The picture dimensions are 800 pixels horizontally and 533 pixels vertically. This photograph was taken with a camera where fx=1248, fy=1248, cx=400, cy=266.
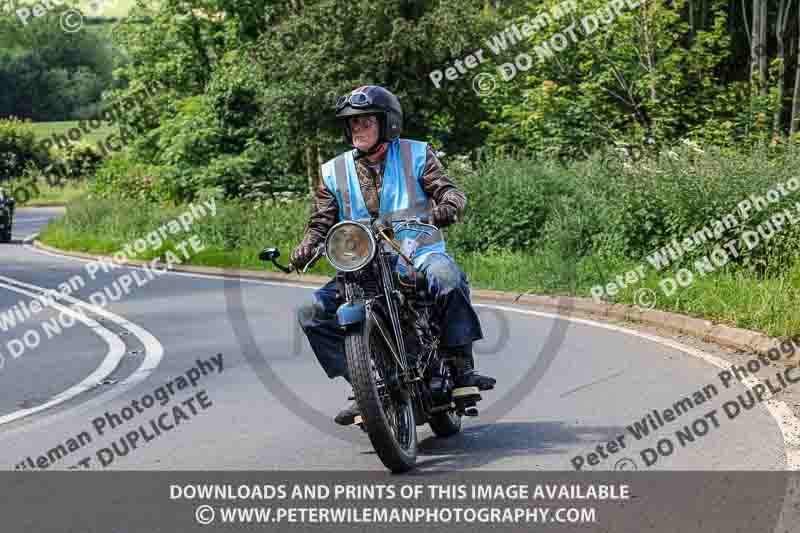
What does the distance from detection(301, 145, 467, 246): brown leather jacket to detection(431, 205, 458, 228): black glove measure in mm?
66

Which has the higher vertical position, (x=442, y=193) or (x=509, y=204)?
(x=442, y=193)

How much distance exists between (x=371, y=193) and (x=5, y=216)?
29.7 m

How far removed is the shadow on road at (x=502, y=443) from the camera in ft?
21.1

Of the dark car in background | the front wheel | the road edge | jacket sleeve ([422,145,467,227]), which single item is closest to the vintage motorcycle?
the front wheel

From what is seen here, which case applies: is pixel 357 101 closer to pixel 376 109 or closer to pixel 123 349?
pixel 376 109

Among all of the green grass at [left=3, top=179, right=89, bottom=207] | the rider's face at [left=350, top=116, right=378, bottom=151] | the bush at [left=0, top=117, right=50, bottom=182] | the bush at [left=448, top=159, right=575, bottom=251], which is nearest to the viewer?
the rider's face at [left=350, top=116, right=378, bottom=151]

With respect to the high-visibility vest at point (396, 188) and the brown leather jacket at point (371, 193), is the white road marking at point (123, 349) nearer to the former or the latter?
the brown leather jacket at point (371, 193)

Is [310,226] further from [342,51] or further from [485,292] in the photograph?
[342,51]

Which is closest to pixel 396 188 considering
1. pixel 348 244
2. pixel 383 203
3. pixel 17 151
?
pixel 383 203

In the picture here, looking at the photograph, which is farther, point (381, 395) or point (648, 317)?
point (648, 317)

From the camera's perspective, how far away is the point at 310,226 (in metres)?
6.84

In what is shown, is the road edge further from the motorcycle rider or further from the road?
the motorcycle rider

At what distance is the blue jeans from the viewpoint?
652 cm

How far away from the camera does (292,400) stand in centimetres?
859
